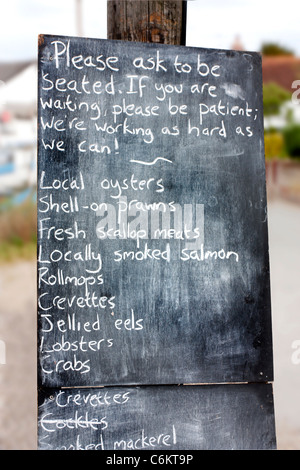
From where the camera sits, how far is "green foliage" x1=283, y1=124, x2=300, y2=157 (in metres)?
12.5

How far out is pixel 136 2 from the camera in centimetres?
215

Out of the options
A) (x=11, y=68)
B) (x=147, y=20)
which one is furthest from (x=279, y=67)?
(x=147, y=20)

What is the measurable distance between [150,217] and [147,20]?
83cm

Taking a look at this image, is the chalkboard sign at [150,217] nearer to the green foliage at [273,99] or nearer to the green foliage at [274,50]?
the green foliage at [273,99]

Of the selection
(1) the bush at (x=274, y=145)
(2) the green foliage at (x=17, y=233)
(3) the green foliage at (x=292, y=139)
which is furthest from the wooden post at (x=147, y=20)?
(1) the bush at (x=274, y=145)

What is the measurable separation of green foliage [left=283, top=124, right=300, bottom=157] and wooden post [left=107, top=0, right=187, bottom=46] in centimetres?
1081

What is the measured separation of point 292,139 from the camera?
1288 centimetres

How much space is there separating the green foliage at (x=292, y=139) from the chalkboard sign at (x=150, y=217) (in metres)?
10.9

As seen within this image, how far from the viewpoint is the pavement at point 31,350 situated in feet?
11.7

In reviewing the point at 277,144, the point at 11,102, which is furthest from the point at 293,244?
the point at 11,102

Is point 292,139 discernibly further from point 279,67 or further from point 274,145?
point 279,67

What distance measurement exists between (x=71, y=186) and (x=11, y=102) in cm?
1084

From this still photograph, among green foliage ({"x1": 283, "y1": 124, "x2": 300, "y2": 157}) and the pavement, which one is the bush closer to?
green foliage ({"x1": 283, "y1": 124, "x2": 300, "y2": 157})

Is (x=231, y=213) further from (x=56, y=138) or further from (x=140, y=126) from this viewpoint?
(x=56, y=138)
